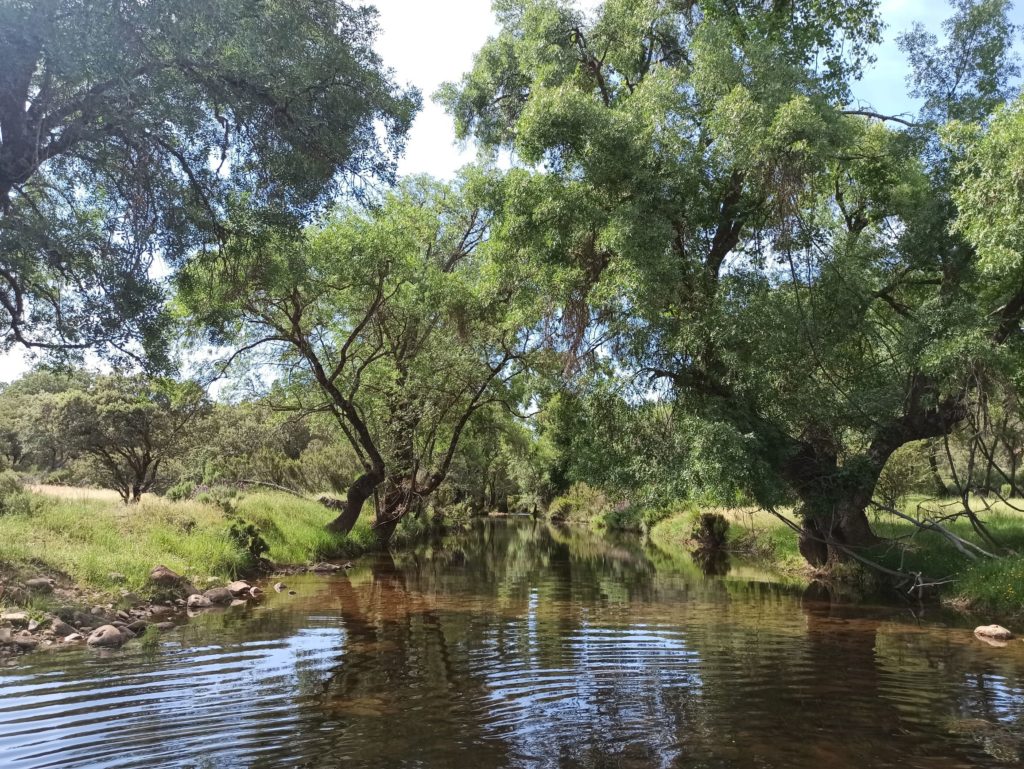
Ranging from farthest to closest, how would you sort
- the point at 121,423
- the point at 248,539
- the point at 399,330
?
the point at 121,423
the point at 399,330
the point at 248,539

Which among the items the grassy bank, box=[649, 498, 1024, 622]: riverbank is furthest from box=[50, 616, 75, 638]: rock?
box=[649, 498, 1024, 622]: riverbank

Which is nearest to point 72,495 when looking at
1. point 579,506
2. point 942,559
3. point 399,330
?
point 399,330

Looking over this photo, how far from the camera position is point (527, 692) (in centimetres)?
812

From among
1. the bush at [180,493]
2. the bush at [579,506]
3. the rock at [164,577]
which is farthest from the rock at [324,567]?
the bush at [579,506]

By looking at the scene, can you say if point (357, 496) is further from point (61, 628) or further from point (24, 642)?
point (24, 642)

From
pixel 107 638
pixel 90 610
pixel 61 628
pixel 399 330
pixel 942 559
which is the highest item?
pixel 399 330

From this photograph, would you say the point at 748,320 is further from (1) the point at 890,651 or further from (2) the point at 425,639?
(2) the point at 425,639

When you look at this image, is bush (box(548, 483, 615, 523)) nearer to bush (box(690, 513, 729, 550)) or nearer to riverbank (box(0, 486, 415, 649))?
bush (box(690, 513, 729, 550))

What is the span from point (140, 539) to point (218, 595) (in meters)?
2.94

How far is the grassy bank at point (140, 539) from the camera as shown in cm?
1314

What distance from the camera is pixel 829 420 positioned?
1672 cm

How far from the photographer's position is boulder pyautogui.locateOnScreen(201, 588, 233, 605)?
14.6 m

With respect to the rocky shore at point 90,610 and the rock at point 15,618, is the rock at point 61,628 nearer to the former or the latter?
the rocky shore at point 90,610

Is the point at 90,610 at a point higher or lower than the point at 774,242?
lower
